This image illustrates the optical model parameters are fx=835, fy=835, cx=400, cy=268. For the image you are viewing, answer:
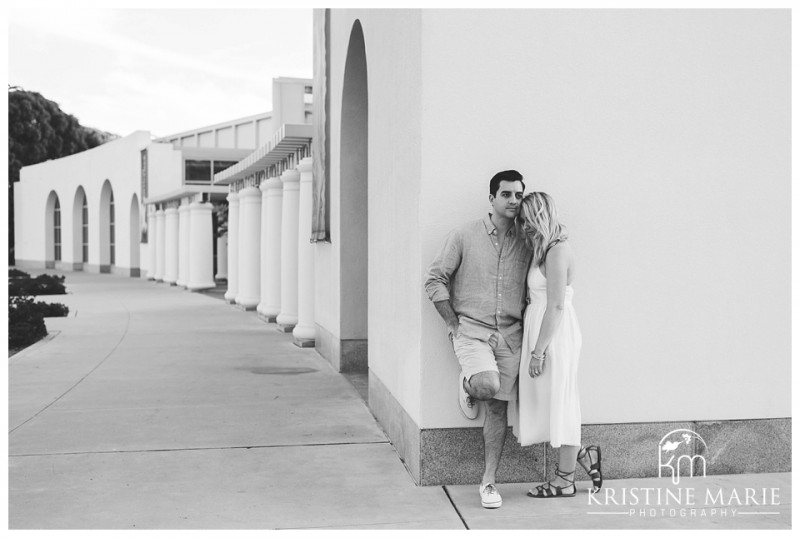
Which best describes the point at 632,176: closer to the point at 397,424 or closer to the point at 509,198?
the point at 509,198

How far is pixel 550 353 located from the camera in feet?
15.3

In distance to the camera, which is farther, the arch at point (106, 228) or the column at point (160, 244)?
the arch at point (106, 228)

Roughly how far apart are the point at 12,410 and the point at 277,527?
419cm

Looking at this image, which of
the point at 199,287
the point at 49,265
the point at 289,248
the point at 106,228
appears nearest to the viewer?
the point at 289,248

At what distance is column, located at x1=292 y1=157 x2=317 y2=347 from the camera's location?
12031mm

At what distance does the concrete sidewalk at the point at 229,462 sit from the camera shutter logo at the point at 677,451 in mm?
124

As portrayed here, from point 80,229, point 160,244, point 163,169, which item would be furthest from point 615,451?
point 80,229

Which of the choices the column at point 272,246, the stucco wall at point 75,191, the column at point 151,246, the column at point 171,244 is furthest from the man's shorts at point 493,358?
the stucco wall at point 75,191

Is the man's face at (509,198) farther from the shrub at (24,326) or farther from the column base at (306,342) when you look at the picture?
the shrub at (24,326)

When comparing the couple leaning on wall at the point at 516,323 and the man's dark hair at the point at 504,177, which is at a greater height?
the man's dark hair at the point at 504,177

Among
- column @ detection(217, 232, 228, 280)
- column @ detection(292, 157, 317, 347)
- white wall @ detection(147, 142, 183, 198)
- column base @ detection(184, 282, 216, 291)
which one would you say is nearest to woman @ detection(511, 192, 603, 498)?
column @ detection(292, 157, 317, 347)

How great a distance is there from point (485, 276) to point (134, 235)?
3707 centimetres

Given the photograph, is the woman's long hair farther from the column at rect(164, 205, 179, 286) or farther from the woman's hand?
the column at rect(164, 205, 179, 286)

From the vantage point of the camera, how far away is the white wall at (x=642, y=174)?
5.03 meters
